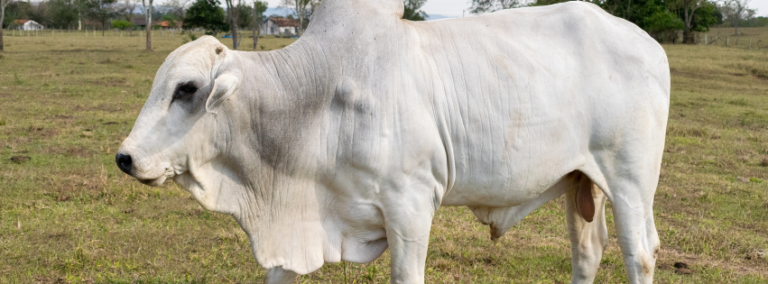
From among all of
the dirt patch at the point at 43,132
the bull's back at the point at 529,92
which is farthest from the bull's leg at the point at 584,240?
the dirt patch at the point at 43,132

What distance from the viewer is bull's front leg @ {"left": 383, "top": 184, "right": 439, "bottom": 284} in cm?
271

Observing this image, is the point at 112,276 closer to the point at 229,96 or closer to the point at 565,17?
the point at 229,96

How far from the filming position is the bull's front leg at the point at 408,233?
8.91ft

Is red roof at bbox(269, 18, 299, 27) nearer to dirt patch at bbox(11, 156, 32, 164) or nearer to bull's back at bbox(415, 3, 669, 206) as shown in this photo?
dirt patch at bbox(11, 156, 32, 164)

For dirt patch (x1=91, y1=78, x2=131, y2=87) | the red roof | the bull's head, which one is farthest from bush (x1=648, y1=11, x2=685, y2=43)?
the red roof

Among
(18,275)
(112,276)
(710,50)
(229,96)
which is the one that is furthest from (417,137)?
(710,50)

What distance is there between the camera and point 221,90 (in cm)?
242

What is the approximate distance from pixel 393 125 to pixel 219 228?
8.70 ft

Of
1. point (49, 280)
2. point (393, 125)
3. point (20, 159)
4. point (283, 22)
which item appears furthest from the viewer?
point (283, 22)

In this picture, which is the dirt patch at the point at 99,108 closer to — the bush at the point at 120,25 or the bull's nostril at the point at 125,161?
the bull's nostril at the point at 125,161

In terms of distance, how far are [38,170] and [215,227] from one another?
7.92 feet

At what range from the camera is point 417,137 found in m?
2.70

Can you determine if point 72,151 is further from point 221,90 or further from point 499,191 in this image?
point 499,191

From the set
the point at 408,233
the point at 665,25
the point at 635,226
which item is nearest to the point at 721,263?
the point at 635,226
